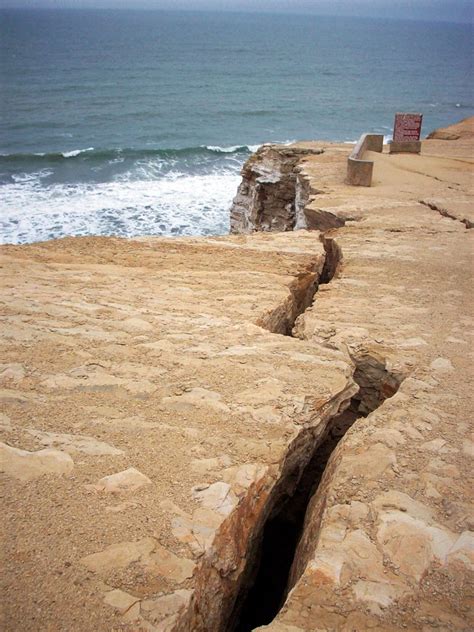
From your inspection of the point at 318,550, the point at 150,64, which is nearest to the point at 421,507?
the point at 318,550

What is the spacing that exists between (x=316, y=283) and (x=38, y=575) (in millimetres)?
4489

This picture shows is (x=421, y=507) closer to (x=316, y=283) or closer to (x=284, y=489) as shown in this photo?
(x=284, y=489)

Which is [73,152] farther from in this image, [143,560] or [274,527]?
[143,560]

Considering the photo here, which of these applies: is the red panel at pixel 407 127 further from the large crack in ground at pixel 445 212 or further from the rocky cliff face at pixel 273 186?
the large crack in ground at pixel 445 212

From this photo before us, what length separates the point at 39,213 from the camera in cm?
1728

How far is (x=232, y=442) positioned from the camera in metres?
3.12

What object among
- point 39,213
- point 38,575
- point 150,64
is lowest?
point 39,213

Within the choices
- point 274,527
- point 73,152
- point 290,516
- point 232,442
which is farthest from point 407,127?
point 73,152

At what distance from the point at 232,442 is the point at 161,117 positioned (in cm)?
3375

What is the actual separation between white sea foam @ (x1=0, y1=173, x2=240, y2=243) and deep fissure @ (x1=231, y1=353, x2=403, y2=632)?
12.3 metres

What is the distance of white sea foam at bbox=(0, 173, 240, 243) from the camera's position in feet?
52.6

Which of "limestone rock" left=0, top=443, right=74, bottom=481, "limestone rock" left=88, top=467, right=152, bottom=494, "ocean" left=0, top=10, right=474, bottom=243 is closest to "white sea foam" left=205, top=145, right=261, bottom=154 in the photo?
"ocean" left=0, top=10, right=474, bottom=243

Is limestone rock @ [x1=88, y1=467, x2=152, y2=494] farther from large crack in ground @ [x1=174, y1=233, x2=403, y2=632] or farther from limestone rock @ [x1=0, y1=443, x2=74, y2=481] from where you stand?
large crack in ground @ [x1=174, y1=233, x2=403, y2=632]

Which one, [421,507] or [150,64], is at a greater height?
[150,64]
